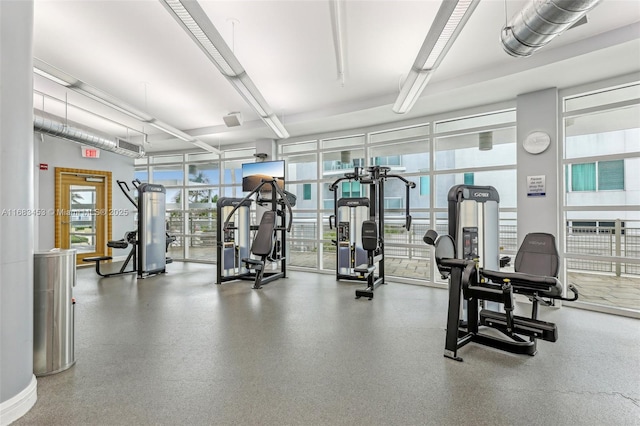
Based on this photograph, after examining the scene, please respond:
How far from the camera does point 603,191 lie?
174 inches

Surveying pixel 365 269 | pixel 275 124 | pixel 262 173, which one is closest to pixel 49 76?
pixel 275 124

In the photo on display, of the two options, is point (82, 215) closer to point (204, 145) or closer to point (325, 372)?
point (204, 145)

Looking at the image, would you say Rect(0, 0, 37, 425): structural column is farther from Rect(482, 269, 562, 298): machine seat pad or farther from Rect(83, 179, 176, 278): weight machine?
Rect(83, 179, 176, 278): weight machine

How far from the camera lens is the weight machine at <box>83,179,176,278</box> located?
6496 mm

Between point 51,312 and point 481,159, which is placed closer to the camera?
point 51,312

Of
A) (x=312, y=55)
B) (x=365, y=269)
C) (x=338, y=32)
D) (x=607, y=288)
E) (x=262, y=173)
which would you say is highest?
(x=312, y=55)

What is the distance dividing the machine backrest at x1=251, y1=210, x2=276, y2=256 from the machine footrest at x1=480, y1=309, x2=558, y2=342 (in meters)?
3.81

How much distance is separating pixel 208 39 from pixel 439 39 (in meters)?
2.22

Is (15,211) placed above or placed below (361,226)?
above

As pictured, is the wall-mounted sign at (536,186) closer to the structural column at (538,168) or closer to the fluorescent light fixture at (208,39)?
the structural column at (538,168)

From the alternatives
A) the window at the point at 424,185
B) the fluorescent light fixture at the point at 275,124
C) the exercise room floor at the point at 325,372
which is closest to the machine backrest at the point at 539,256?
the exercise room floor at the point at 325,372

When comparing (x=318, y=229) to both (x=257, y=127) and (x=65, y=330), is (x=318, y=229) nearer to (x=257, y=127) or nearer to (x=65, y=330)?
(x=257, y=127)

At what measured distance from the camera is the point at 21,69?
6.83 ft

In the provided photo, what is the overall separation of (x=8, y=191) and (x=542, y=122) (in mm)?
6048
